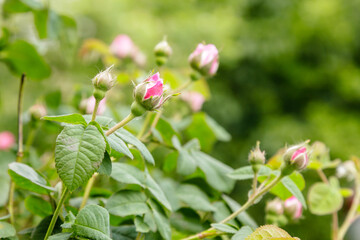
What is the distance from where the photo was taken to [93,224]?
0.85ft

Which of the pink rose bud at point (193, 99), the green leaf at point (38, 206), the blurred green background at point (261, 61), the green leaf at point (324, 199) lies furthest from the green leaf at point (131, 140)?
the blurred green background at point (261, 61)

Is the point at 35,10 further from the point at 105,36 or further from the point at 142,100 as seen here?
the point at 105,36

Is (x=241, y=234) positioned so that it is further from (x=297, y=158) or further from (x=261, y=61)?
(x=261, y=61)

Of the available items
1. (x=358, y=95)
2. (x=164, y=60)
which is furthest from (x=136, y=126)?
(x=358, y=95)

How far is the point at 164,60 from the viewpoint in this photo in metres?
0.49

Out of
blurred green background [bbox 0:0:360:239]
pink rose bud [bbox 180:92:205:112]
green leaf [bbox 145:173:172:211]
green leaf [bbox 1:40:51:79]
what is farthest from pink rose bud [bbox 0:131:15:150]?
blurred green background [bbox 0:0:360:239]

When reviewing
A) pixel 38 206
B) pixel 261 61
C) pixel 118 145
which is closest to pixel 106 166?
pixel 118 145

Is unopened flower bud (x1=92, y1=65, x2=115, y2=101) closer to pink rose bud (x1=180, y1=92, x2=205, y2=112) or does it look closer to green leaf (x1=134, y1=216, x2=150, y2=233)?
green leaf (x1=134, y1=216, x2=150, y2=233)

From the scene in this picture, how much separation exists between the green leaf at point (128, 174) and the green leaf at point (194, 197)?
6 cm

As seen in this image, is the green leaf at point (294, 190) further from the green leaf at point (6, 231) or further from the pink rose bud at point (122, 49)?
the pink rose bud at point (122, 49)

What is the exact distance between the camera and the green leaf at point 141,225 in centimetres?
31

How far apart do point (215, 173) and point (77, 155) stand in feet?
0.66

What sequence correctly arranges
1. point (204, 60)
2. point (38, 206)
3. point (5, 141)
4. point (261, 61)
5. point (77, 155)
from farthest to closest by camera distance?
point (261, 61) → point (5, 141) → point (204, 60) → point (38, 206) → point (77, 155)

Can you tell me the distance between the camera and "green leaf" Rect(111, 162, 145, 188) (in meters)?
0.33
